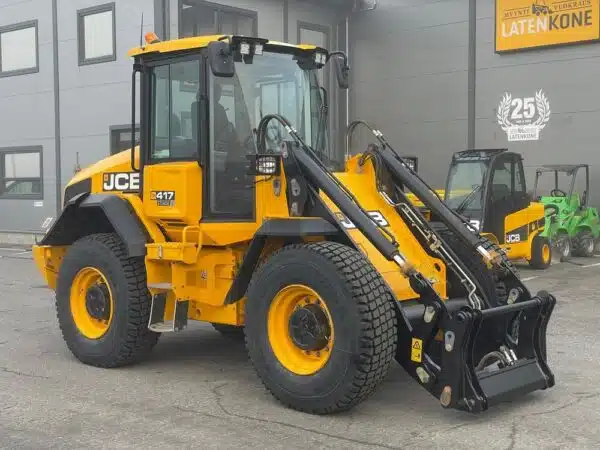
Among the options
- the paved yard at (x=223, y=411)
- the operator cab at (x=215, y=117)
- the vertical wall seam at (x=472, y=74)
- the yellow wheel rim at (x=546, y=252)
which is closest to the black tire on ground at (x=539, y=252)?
the yellow wheel rim at (x=546, y=252)

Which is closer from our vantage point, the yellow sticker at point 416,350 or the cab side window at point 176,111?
the yellow sticker at point 416,350

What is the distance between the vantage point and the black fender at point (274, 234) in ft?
17.6

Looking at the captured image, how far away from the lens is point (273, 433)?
4.90m

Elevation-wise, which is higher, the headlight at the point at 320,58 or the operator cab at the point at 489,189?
the headlight at the point at 320,58

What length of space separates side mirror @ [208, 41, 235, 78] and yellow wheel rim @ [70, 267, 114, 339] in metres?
2.11

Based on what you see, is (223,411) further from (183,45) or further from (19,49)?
(19,49)

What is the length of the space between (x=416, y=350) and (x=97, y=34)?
1725 cm

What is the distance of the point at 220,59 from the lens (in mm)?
5656

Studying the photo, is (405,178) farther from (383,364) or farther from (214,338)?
(214,338)

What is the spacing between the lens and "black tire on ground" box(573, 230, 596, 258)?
17000 mm

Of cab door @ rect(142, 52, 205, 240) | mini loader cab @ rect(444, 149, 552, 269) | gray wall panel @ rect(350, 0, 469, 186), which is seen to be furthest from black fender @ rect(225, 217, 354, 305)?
gray wall panel @ rect(350, 0, 469, 186)

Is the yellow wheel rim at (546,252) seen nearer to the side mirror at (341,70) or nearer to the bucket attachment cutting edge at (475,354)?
the side mirror at (341,70)

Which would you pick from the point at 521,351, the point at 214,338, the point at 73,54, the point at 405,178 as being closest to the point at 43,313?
the point at 214,338

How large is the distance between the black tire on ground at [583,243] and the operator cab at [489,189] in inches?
114
